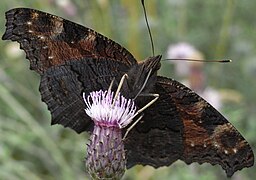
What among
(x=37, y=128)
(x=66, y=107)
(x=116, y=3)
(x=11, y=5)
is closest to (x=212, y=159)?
(x=66, y=107)

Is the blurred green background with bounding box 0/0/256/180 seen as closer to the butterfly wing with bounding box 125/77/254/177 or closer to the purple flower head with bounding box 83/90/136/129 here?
the butterfly wing with bounding box 125/77/254/177

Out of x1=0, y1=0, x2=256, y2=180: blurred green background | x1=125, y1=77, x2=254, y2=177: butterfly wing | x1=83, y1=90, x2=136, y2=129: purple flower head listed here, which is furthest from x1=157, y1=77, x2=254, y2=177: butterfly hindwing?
x1=0, y1=0, x2=256, y2=180: blurred green background

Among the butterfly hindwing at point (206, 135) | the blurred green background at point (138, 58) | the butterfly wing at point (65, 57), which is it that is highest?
the blurred green background at point (138, 58)

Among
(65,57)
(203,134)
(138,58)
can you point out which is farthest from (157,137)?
(138,58)

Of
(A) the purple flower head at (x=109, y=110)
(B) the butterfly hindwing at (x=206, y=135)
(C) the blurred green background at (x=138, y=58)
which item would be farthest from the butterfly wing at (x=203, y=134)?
(C) the blurred green background at (x=138, y=58)

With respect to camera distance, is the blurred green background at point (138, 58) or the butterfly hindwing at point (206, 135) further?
the blurred green background at point (138, 58)

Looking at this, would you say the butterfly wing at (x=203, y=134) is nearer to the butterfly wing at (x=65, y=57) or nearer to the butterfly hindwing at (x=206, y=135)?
the butterfly hindwing at (x=206, y=135)

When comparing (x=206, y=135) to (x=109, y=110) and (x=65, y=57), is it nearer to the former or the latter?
(x=109, y=110)
